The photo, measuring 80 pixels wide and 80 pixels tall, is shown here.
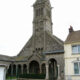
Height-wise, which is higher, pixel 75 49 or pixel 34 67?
pixel 75 49

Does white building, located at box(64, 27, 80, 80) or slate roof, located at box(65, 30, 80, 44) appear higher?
slate roof, located at box(65, 30, 80, 44)

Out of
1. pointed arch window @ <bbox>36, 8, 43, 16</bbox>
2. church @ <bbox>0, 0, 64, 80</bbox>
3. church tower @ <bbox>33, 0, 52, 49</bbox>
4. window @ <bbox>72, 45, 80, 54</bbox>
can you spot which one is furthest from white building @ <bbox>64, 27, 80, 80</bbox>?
pointed arch window @ <bbox>36, 8, 43, 16</bbox>

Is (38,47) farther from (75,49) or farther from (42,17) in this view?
(75,49)

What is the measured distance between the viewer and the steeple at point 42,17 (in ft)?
184

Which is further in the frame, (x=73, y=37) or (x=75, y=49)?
(x=73, y=37)

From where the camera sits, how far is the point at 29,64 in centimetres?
4909

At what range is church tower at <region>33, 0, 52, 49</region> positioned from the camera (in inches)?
2140

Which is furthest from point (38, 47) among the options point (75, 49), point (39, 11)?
point (75, 49)

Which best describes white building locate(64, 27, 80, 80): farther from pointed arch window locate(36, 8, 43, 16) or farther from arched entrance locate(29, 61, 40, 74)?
pointed arch window locate(36, 8, 43, 16)

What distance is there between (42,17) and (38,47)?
9587 mm

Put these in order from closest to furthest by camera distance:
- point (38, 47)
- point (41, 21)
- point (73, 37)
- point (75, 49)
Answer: point (75, 49) → point (73, 37) → point (38, 47) → point (41, 21)

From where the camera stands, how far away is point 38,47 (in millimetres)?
53812

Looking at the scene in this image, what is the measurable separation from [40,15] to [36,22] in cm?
250

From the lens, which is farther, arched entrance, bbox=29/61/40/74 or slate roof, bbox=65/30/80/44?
arched entrance, bbox=29/61/40/74
